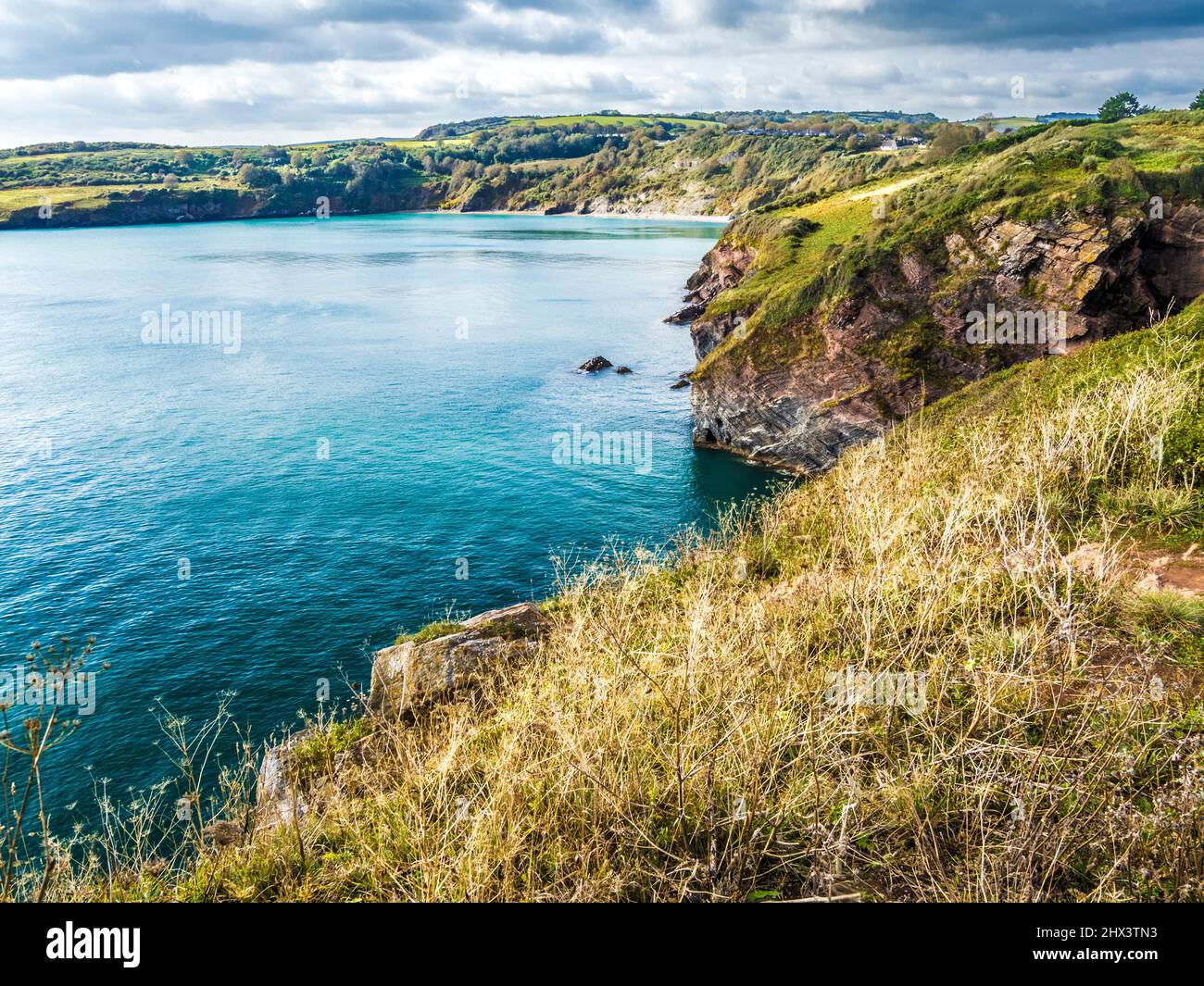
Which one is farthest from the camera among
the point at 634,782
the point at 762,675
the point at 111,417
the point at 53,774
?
the point at 111,417

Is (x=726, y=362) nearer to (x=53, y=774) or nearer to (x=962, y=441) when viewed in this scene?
(x=962, y=441)

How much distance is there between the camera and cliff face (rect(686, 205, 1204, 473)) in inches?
1468

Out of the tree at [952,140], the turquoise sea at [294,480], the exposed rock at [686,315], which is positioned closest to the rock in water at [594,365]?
the turquoise sea at [294,480]

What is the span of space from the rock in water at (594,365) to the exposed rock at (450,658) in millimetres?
46610

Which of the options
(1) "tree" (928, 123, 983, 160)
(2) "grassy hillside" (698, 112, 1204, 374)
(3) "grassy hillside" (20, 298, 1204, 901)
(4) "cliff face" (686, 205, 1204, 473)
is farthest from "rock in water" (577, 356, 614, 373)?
(3) "grassy hillside" (20, 298, 1204, 901)

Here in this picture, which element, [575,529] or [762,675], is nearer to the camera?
[762,675]

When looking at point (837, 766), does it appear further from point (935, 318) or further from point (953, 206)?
point (953, 206)

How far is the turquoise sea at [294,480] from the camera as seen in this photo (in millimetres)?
25578

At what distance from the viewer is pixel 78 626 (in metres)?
26.6

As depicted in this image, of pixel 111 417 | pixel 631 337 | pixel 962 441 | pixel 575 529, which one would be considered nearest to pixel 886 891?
pixel 962 441

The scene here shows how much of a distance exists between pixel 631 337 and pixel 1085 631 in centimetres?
6818

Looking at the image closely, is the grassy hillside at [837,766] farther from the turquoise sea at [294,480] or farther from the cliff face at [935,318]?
the cliff face at [935,318]

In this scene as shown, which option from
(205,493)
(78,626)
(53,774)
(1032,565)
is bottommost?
(53,774)

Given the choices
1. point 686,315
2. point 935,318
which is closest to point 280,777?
point 935,318
